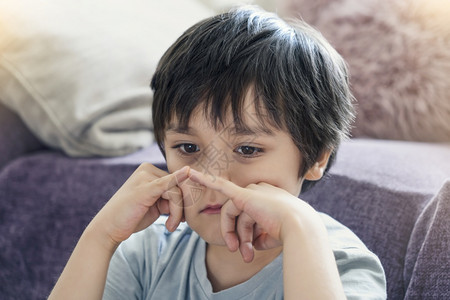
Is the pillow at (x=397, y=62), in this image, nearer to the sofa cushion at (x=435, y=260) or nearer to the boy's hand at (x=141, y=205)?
the sofa cushion at (x=435, y=260)

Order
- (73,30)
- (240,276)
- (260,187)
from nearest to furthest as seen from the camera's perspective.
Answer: (260,187) < (240,276) < (73,30)

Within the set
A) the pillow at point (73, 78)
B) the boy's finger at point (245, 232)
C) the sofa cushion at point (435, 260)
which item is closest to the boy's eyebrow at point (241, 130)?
the boy's finger at point (245, 232)

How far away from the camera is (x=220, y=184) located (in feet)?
2.23

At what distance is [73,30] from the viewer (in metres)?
1.17

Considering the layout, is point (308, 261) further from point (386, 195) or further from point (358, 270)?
point (386, 195)

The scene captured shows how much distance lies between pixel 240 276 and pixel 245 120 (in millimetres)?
243

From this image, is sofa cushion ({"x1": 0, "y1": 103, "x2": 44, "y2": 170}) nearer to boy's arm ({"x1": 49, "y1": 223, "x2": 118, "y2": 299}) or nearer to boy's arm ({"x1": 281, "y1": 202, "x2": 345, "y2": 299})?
boy's arm ({"x1": 49, "y1": 223, "x2": 118, "y2": 299})

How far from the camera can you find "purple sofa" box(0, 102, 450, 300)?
0.86 m

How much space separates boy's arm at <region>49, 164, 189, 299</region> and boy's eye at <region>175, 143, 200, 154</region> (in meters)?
0.04

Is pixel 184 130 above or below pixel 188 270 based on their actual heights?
above

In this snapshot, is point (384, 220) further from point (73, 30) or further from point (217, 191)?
point (73, 30)

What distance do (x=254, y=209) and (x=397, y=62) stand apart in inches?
27.2

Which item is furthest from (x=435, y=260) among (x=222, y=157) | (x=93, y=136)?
(x=93, y=136)

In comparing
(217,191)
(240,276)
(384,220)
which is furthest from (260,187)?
(384,220)
